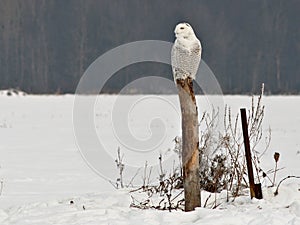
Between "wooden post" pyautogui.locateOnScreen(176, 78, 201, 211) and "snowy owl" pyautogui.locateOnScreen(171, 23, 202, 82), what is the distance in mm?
69

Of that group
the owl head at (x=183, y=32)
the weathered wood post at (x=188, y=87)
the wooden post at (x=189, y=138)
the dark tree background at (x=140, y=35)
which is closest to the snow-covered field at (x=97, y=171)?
the wooden post at (x=189, y=138)

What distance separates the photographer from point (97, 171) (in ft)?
32.0

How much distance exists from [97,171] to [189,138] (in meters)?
4.95

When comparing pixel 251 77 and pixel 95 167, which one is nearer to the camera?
pixel 95 167

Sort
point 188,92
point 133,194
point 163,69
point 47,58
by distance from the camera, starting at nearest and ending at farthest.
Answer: point 188,92, point 133,194, point 163,69, point 47,58

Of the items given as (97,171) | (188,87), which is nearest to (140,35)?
(97,171)

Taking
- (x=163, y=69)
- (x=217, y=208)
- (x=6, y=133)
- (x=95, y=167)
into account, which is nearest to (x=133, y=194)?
(x=217, y=208)

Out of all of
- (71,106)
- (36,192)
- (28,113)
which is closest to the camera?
(36,192)

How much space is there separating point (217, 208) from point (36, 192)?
3247 mm

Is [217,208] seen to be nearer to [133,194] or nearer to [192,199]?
[192,199]

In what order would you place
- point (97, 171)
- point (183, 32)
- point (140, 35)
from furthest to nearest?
point (140, 35) → point (97, 171) → point (183, 32)

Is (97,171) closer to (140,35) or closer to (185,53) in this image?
(185,53)

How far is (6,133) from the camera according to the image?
15.5m

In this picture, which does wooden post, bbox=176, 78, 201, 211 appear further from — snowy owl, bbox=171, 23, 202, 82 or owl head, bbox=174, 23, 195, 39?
owl head, bbox=174, 23, 195, 39
